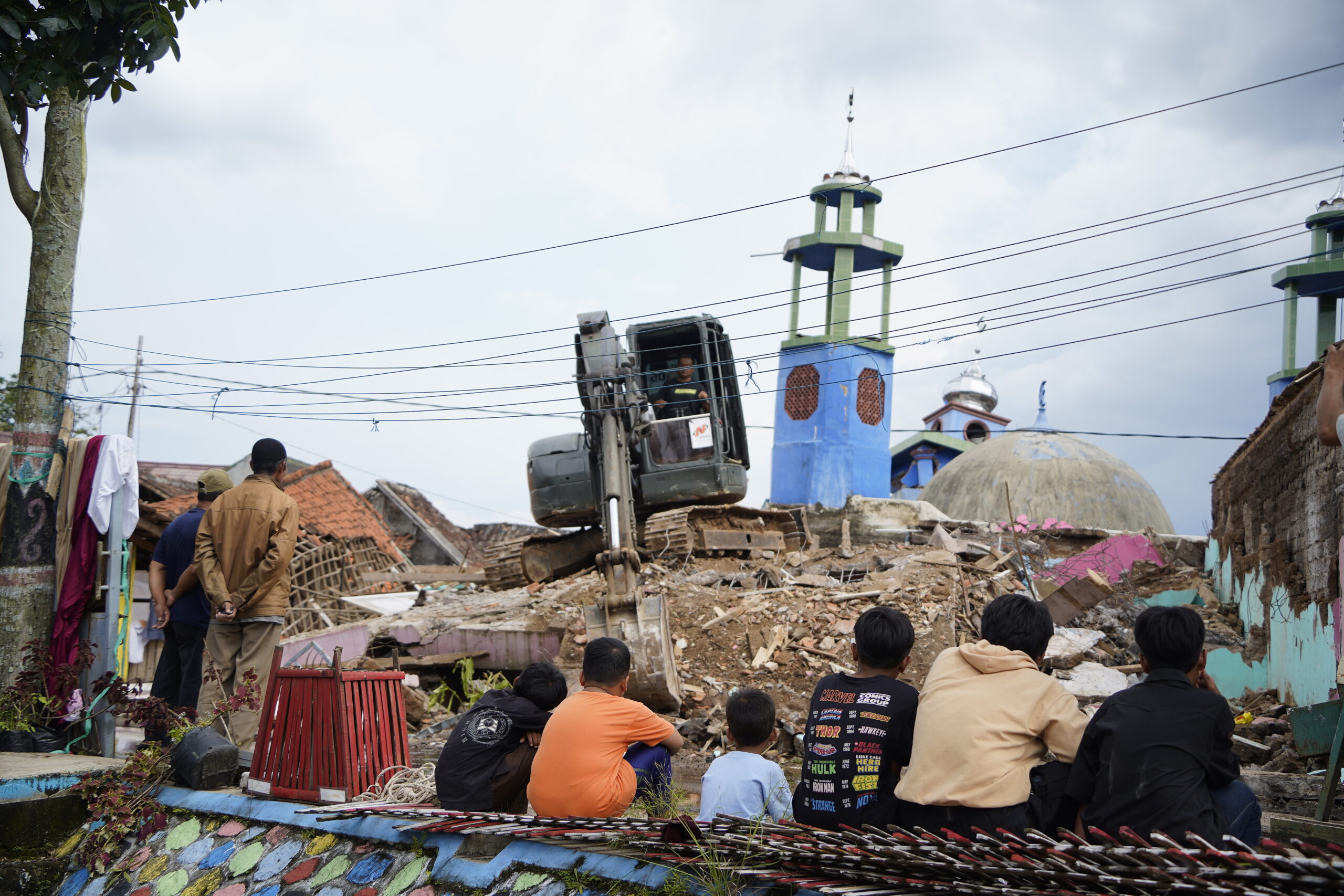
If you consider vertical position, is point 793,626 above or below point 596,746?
above

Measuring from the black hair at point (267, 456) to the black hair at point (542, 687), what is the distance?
2124mm

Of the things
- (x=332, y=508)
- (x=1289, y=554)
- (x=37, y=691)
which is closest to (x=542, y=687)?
(x=37, y=691)

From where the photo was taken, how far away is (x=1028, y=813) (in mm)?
3195

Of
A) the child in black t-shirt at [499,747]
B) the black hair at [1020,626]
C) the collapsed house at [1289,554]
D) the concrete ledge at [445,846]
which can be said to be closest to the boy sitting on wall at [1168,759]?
the black hair at [1020,626]

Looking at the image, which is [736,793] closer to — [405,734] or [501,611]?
[405,734]

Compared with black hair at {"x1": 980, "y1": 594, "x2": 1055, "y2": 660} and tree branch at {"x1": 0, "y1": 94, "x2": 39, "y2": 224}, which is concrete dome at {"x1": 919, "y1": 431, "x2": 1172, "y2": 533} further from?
black hair at {"x1": 980, "y1": 594, "x2": 1055, "y2": 660}

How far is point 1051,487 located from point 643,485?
20414mm

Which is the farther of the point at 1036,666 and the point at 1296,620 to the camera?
the point at 1296,620

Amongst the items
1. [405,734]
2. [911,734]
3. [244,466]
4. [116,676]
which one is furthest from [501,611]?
[244,466]

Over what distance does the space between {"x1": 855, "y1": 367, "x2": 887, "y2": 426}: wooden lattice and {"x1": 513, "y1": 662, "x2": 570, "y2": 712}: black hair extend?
24590 mm

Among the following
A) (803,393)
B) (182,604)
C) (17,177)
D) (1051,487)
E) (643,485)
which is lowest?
(182,604)

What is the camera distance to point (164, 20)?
5.29 metres

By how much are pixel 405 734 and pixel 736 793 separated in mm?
2021

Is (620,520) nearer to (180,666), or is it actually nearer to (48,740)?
(180,666)
